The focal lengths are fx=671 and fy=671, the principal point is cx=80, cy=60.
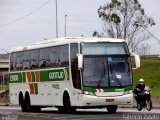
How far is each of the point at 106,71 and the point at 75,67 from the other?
1467 mm

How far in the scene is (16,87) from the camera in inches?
1500

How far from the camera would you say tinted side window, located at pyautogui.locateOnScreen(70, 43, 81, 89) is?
29.4m

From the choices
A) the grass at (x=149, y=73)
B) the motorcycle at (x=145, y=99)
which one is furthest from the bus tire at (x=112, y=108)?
the grass at (x=149, y=73)

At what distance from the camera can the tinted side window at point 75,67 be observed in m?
29.4

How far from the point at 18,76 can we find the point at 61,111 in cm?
542

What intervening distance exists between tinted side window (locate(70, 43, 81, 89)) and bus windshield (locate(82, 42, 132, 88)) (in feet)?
1.50

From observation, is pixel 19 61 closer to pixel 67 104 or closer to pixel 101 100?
pixel 67 104

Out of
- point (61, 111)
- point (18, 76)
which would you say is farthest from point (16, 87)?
point (61, 111)

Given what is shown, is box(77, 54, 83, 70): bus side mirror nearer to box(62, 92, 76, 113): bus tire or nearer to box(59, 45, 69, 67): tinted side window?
box(59, 45, 69, 67): tinted side window

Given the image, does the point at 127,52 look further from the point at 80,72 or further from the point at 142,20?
the point at 142,20

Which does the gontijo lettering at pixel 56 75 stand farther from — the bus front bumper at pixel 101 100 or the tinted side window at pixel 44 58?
the bus front bumper at pixel 101 100

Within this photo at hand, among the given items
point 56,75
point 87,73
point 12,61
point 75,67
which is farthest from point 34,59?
point 87,73

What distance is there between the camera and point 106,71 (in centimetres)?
2902

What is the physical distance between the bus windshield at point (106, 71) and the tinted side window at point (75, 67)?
18.0 inches
